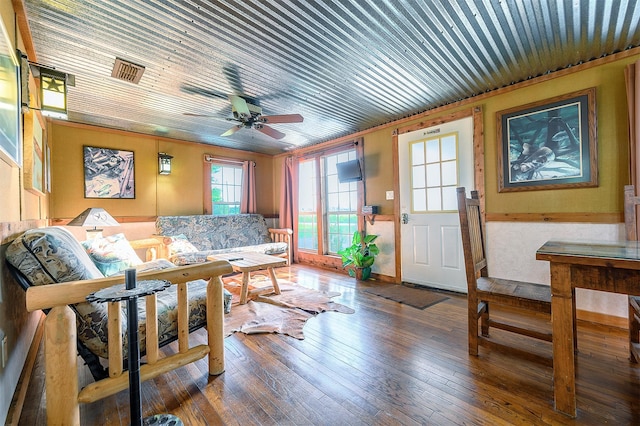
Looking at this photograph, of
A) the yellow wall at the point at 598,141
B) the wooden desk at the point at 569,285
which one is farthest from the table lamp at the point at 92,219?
the yellow wall at the point at 598,141

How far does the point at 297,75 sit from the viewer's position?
2.63 m

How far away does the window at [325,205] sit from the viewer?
480cm

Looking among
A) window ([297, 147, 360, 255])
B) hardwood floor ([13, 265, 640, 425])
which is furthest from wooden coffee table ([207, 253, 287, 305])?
window ([297, 147, 360, 255])

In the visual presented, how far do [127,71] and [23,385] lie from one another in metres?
2.45

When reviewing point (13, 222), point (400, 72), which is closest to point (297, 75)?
point (400, 72)

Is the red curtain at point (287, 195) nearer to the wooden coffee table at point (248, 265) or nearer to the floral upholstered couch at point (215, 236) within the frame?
the floral upholstered couch at point (215, 236)

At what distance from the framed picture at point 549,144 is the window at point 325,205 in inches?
83.5

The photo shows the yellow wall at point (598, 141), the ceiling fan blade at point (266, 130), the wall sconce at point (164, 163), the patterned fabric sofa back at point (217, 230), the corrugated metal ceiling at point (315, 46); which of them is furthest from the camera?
the wall sconce at point (164, 163)

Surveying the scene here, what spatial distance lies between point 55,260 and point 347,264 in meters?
3.43

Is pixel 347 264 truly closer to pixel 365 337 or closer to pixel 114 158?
pixel 365 337

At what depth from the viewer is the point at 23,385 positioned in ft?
5.16

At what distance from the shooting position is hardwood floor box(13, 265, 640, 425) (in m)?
1.38

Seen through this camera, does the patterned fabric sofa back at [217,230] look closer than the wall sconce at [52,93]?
No

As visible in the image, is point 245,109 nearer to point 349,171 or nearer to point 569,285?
point 349,171
